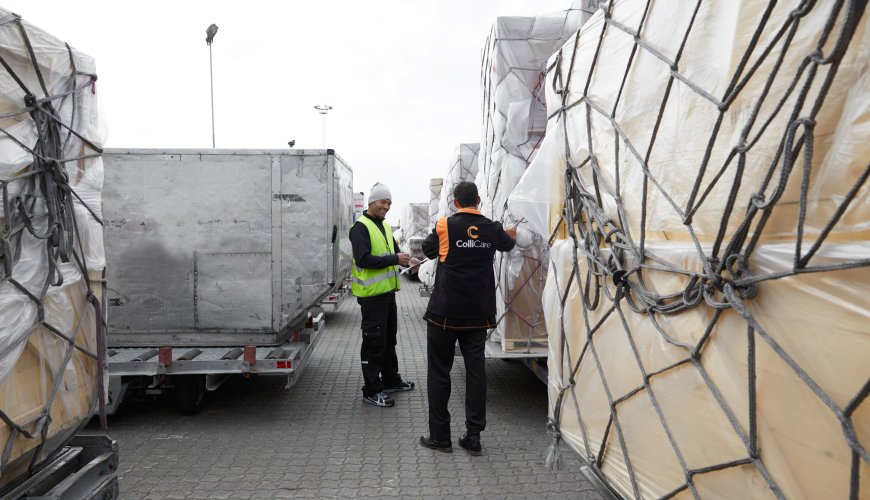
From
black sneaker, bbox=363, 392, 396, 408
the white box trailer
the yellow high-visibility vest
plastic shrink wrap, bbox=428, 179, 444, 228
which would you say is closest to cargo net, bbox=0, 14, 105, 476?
the white box trailer

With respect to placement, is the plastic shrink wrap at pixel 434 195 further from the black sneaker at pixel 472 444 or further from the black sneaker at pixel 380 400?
the black sneaker at pixel 472 444

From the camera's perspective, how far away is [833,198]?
3.80 feet

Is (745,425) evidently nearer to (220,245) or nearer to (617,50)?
(617,50)

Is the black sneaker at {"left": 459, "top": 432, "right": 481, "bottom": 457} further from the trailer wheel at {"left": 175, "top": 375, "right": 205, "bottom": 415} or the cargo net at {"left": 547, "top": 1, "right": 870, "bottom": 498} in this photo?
the trailer wheel at {"left": 175, "top": 375, "right": 205, "bottom": 415}

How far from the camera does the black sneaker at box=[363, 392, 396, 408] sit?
16.5 feet

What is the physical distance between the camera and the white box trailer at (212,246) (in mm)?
4855

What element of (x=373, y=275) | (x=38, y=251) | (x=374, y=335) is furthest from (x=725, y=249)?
(x=374, y=335)

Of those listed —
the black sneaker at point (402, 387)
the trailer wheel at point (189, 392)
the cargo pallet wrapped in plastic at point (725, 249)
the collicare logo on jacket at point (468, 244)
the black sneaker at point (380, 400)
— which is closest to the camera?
the cargo pallet wrapped in plastic at point (725, 249)

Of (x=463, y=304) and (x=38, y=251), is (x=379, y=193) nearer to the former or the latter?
(x=463, y=304)

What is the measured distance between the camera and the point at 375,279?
4.89 m

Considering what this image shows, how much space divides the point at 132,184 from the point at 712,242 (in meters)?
4.77

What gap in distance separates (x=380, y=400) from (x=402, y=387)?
53 cm

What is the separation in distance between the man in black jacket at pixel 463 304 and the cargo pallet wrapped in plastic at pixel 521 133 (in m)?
0.82

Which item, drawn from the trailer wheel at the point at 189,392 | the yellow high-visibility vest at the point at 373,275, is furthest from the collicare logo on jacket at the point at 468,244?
the trailer wheel at the point at 189,392
